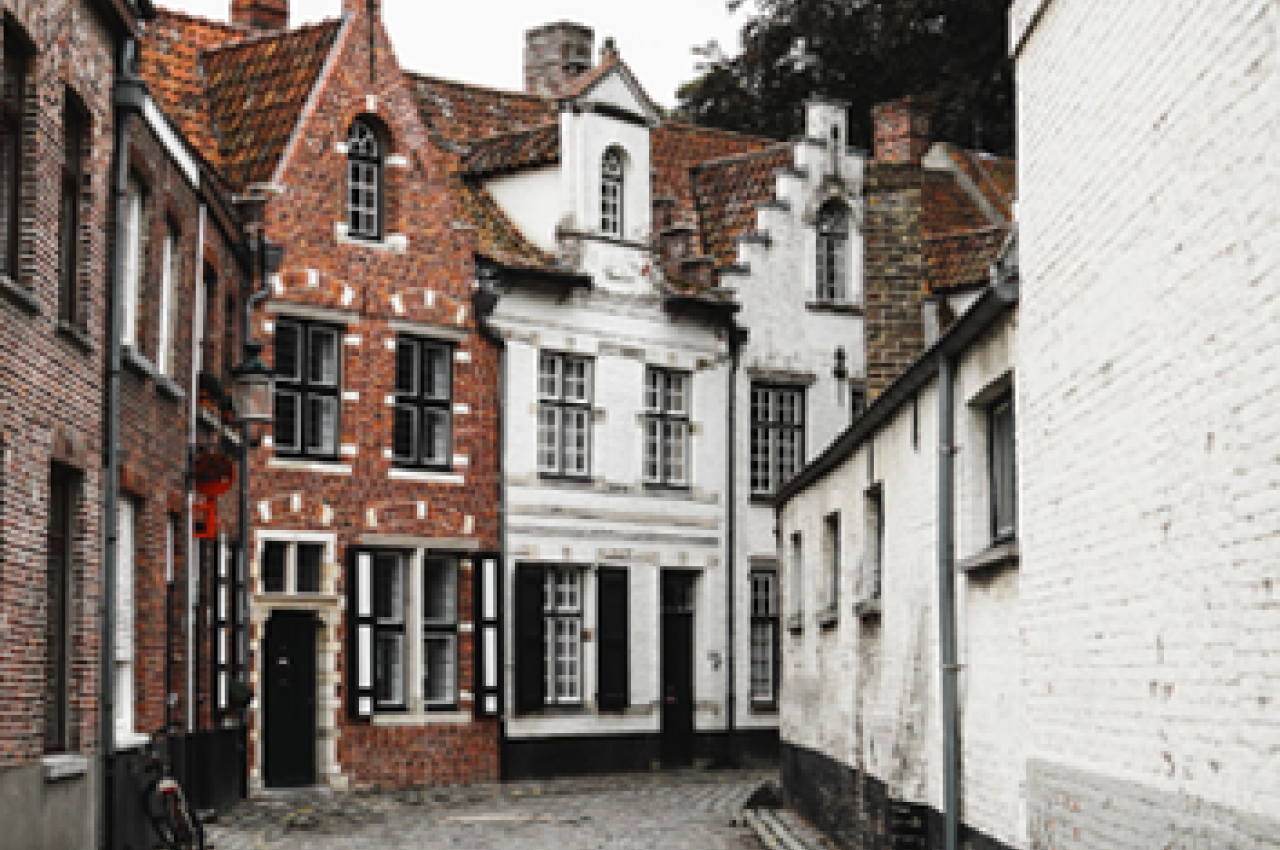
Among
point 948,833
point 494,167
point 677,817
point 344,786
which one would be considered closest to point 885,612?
point 948,833

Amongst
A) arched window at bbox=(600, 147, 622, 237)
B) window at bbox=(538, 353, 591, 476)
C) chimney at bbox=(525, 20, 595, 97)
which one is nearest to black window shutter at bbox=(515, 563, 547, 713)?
window at bbox=(538, 353, 591, 476)

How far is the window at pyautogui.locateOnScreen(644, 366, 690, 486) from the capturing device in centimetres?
3056

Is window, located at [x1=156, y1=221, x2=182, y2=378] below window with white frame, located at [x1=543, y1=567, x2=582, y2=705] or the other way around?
the other way around

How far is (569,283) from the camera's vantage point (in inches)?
1144

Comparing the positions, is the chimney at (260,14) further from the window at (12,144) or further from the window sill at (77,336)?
the window at (12,144)

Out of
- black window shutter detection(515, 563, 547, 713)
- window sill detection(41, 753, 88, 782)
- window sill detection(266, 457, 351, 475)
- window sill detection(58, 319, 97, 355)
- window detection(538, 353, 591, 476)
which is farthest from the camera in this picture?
window detection(538, 353, 591, 476)

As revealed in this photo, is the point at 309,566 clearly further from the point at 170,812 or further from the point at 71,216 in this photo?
the point at 71,216

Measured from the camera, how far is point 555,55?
35594mm

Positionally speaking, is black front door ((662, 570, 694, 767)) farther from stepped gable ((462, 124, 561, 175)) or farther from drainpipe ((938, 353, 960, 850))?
drainpipe ((938, 353, 960, 850))

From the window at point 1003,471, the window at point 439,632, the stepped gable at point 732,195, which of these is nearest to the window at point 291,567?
the window at point 439,632

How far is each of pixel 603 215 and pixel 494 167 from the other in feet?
5.80

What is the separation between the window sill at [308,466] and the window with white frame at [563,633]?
158 inches

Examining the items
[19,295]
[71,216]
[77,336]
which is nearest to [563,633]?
[71,216]

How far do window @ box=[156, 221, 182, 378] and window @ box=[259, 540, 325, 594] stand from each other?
631 centimetres
